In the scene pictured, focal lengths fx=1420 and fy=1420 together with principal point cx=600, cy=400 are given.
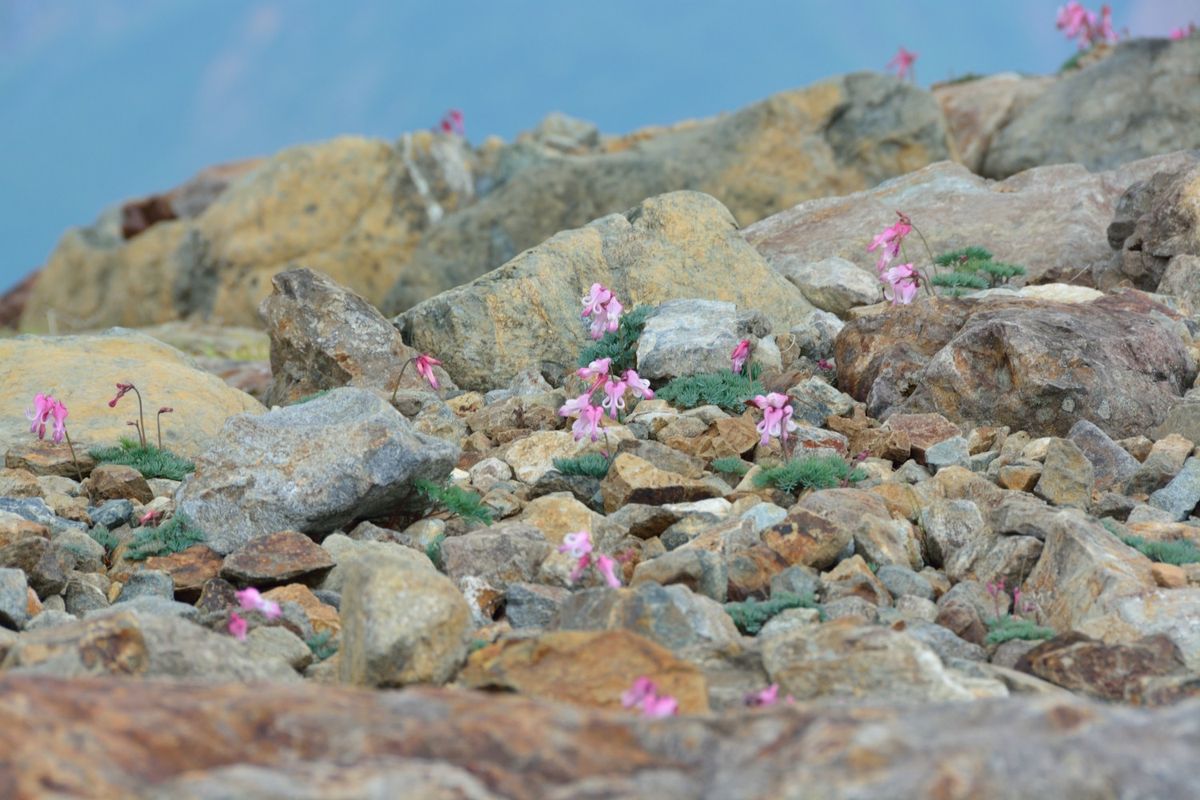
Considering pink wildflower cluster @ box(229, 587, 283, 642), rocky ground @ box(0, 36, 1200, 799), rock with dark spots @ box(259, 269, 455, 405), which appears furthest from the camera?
rock with dark spots @ box(259, 269, 455, 405)

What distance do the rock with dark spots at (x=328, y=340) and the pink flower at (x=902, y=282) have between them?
13.7 feet

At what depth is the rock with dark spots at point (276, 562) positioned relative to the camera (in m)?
8.15

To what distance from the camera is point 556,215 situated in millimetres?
25922

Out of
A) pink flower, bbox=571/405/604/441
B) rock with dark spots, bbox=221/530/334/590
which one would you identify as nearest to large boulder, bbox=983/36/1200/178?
pink flower, bbox=571/405/604/441

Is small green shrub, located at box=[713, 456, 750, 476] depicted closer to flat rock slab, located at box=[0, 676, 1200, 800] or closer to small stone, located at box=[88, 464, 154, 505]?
small stone, located at box=[88, 464, 154, 505]

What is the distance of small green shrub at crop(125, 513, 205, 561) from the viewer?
28.9 feet

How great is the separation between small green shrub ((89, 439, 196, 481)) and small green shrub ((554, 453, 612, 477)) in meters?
3.04

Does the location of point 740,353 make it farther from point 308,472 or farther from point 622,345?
point 308,472

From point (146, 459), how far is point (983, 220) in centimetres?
1018

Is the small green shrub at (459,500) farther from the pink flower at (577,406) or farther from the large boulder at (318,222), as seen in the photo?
the large boulder at (318,222)

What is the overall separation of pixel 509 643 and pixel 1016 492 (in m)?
4.48

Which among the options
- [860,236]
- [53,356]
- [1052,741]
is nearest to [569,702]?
[1052,741]

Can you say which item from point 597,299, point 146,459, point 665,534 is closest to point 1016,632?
point 665,534

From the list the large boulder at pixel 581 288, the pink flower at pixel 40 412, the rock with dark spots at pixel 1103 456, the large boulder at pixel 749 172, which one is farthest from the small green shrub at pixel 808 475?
the large boulder at pixel 749 172
